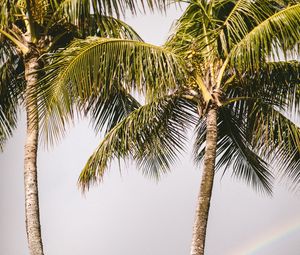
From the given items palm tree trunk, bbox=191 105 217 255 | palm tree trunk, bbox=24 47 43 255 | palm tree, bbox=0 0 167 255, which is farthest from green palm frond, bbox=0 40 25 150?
palm tree trunk, bbox=191 105 217 255

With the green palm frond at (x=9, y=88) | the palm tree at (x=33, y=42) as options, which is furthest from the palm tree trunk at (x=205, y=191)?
the green palm frond at (x=9, y=88)

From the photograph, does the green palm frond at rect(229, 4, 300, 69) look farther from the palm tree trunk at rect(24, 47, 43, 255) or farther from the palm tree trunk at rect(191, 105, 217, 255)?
the palm tree trunk at rect(24, 47, 43, 255)

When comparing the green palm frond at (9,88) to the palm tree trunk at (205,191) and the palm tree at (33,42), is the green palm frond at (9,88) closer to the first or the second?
the palm tree at (33,42)

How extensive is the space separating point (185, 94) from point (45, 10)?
9.66ft

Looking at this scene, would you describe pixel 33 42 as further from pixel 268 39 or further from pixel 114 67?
pixel 268 39

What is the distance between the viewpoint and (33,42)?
13.4m

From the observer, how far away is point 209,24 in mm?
14594

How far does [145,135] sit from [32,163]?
2.43 m

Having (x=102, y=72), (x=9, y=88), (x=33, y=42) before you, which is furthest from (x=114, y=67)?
(x=9, y=88)

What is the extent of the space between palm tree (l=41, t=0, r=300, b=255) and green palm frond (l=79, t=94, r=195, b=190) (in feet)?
0.07

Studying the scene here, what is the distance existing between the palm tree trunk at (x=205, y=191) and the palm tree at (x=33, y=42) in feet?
8.55

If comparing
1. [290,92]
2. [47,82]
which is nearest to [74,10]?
[47,82]

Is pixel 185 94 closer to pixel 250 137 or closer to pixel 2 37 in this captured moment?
pixel 250 137

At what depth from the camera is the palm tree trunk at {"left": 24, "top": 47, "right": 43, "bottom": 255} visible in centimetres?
1250
